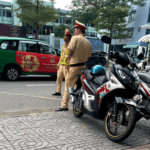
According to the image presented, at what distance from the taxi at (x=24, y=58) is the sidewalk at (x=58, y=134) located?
209 inches

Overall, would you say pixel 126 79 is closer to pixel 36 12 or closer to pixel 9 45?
pixel 9 45

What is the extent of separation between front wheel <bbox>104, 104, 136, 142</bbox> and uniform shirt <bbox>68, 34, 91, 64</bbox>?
5.81ft

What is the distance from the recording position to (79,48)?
4539 millimetres

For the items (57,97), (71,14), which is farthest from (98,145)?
(71,14)

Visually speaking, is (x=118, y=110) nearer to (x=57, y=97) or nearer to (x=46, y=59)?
(x=57, y=97)

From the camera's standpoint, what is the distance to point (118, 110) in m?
3.06

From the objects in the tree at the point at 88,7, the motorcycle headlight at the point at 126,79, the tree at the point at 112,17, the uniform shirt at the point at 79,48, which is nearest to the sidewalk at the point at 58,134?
the motorcycle headlight at the point at 126,79

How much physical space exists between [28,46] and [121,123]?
7.16 m

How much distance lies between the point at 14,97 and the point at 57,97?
1.26 meters

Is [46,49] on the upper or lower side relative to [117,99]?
upper

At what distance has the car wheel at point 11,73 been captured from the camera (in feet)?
29.9

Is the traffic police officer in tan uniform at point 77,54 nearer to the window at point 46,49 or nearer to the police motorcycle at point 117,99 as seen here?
the police motorcycle at point 117,99

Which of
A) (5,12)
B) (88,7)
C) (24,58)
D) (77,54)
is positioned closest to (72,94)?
(77,54)

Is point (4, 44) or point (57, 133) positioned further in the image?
point (4, 44)
